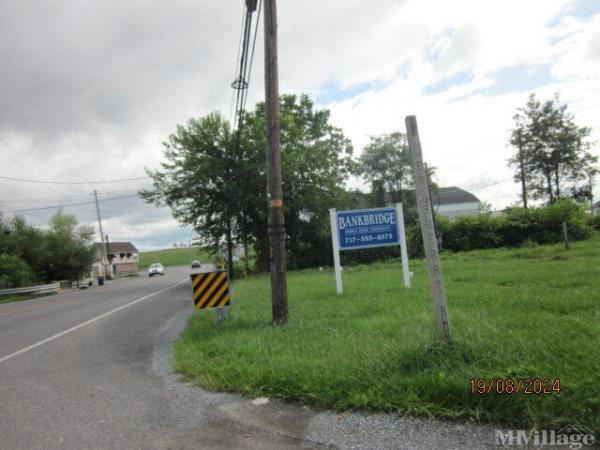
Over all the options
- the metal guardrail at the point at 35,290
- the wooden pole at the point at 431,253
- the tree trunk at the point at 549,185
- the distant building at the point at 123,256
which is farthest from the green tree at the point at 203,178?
the distant building at the point at 123,256

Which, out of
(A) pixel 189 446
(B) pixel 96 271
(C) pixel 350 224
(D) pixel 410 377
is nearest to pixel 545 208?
(C) pixel 350 224

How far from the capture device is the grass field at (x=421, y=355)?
126 inches

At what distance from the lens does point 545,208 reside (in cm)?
2505

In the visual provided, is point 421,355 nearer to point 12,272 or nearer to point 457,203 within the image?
point 12,272

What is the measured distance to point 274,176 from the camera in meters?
7.03

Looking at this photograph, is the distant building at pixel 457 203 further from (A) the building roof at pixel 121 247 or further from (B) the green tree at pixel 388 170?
(A) the building roof at pixel 121 247

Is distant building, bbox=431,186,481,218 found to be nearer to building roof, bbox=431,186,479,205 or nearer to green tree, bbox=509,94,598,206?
building roof, bbox=431,186,479,205

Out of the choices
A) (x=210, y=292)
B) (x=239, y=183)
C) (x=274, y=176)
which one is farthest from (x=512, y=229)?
A: (x=210, y=292)

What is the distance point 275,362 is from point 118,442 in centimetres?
190

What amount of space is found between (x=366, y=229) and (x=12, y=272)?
30.1 m
